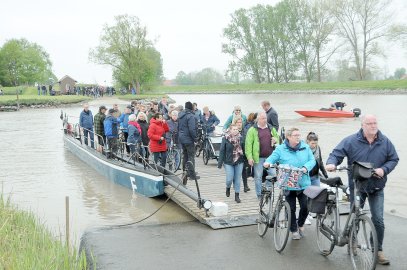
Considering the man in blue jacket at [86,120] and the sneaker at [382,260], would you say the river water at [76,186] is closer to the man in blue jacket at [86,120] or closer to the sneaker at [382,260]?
the man in blue jacket at [86,120]

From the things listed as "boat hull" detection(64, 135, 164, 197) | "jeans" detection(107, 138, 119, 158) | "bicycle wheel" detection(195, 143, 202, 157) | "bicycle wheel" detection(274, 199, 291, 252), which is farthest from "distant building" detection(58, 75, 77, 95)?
"bicycle wheel" detection(274, 199, 291, 252)

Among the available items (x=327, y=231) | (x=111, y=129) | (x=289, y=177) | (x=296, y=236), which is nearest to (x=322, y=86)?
(x=111, y=129)

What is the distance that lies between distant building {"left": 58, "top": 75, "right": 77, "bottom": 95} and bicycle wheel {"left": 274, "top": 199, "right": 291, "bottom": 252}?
7411 centimetres

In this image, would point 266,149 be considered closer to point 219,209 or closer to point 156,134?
point 219,209

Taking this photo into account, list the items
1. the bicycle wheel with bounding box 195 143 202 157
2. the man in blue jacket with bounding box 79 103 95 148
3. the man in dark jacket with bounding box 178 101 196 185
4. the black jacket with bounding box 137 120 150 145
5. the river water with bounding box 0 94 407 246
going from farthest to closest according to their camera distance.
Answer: the man in blue jacket with bounding box 79 103 95 148 < the bicycle wheel with bounding box 195 143 202 157 < the black jacket with bounding box 137 120 150 145 < the river water with bounding box 0 94 407 246 < the man in dark jacket with bounding box 178 101 196 185

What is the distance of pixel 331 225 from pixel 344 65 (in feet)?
240

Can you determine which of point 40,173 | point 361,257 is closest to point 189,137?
point 361,257

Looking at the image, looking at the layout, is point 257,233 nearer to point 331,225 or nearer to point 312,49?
point 331,225

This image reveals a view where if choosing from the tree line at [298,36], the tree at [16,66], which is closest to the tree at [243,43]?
the tree line at [298,36]

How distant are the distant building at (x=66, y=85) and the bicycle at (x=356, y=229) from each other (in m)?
74.8

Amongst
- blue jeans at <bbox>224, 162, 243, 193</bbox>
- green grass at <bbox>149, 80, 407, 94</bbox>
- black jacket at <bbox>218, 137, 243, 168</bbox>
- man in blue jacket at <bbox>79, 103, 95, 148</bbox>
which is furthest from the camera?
green grass at <bbox>149, 80, 407, 94</bbox>

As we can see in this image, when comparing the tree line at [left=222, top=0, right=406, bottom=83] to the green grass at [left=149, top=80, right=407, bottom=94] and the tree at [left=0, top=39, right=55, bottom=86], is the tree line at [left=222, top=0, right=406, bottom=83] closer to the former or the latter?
the green grass at [left=149, top=80, right=407, bottom=94]

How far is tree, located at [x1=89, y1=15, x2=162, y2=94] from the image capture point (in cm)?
6925

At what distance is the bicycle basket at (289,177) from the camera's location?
6402 mm
